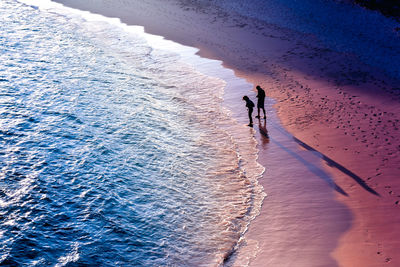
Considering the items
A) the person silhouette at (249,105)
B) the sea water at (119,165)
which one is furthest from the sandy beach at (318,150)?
the sea water at (119,165)

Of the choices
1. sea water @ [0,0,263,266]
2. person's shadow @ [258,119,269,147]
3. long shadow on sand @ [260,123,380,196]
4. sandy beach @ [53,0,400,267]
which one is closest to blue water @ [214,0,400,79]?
sandy beach @ [53,0,400,267]

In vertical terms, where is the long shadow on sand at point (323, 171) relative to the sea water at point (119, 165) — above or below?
above

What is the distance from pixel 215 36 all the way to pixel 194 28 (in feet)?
11.2

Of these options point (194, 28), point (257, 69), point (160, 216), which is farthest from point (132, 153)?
point (194, 28)

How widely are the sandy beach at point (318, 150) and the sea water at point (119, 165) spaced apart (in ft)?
3.63

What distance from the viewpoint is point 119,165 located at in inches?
680

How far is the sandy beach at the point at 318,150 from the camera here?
12242 millimetres

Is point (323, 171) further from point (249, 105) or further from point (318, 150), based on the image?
point (249, 105)

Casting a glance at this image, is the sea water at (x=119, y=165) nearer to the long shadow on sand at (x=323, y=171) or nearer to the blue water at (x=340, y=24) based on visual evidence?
the long shadow on sand at (x=323, y=171)

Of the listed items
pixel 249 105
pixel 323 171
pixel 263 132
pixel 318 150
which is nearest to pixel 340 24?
pixel 249 105

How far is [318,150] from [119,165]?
30.2ft

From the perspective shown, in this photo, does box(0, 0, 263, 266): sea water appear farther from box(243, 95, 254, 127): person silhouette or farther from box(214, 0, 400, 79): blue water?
box(214, 0, 400, 79): blue water

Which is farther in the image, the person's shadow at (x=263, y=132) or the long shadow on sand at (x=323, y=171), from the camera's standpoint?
the person's shadow at (x=263, y=132)

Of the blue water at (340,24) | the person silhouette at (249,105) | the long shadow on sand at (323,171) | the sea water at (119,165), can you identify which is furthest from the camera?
the blue water at (340,24)
